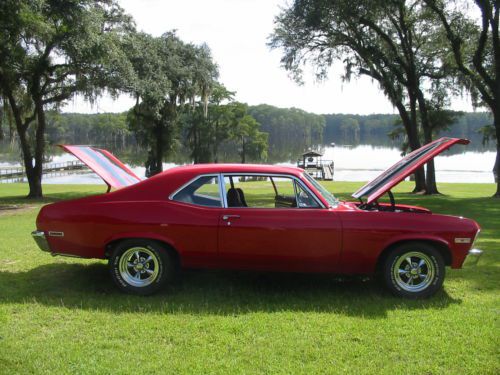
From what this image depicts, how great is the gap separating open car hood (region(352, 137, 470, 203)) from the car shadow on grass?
1131 mm

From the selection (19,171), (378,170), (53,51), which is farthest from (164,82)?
(19,171)

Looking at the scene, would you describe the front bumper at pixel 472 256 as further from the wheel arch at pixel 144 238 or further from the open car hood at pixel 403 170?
the wheel arch at pixel 144 238

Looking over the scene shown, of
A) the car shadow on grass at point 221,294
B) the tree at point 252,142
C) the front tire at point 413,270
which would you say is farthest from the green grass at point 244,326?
the tree at point 252,142

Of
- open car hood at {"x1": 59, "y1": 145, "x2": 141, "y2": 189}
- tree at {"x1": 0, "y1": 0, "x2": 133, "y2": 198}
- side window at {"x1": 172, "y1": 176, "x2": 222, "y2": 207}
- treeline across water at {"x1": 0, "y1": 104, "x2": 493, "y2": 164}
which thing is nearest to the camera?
side window at {"x1": 172, "y1": 176, "x2": 222, "y2": 207}

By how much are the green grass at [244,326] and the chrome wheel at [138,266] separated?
0.83ft

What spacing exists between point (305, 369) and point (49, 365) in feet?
6.25

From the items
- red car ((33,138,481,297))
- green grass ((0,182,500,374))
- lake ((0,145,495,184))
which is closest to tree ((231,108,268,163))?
lake ((0,145,495,184))

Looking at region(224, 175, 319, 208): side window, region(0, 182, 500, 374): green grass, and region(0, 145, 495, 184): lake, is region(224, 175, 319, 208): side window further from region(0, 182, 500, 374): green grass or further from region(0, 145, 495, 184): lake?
region(0, 145, 495, 184): lake

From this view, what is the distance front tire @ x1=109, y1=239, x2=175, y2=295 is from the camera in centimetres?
521

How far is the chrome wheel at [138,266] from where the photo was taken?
5.26m

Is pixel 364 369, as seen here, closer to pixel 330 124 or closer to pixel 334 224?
pixel 334 224

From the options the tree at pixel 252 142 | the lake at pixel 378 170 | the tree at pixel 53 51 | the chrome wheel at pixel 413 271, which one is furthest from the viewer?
the tree at pixel 252 142

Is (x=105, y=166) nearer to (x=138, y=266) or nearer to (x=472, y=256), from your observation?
(x=138, y=266)

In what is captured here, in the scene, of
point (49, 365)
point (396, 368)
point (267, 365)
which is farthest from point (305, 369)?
point (49, 365)
